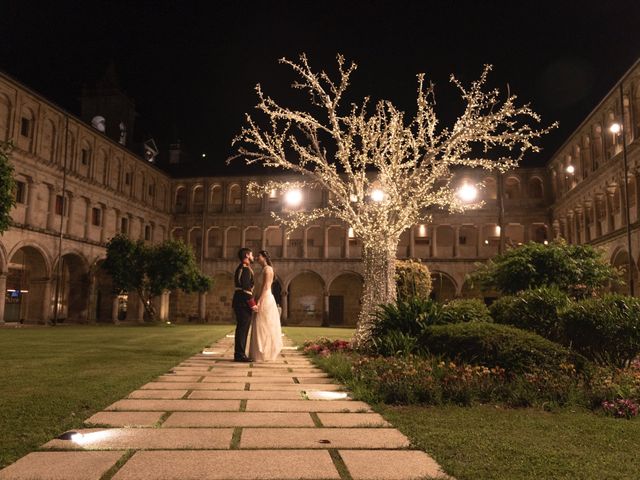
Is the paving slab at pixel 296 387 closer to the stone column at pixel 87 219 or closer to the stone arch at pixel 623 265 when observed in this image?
the stone arch at pixel 623 265

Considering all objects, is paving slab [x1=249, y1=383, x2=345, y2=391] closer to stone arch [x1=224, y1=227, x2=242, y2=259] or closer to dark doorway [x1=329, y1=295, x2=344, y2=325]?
dark doorway [x1=329, y1=295, x2=344, y2=325]

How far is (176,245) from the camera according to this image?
104ft

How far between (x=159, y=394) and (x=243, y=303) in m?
3.78

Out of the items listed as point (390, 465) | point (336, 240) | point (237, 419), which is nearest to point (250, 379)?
point (237, 419)

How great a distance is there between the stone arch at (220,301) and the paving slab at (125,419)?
37.8 meters

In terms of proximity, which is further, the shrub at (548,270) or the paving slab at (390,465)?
the shrub at (548,270)

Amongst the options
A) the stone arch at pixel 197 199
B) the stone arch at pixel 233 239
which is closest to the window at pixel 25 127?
the stone arch at pixel 197 199

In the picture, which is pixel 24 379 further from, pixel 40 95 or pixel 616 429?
pixel 40 95

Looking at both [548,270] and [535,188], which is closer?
[548,270]

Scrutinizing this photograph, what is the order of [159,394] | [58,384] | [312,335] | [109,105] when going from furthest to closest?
[109,105], [312,335], [58,384], [159,394]

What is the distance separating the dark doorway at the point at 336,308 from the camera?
41.7m

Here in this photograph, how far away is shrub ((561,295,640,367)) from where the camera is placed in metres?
7.51

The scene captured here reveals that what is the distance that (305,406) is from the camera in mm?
5113

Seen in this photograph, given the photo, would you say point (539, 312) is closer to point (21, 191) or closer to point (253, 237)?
point (21, 191)
